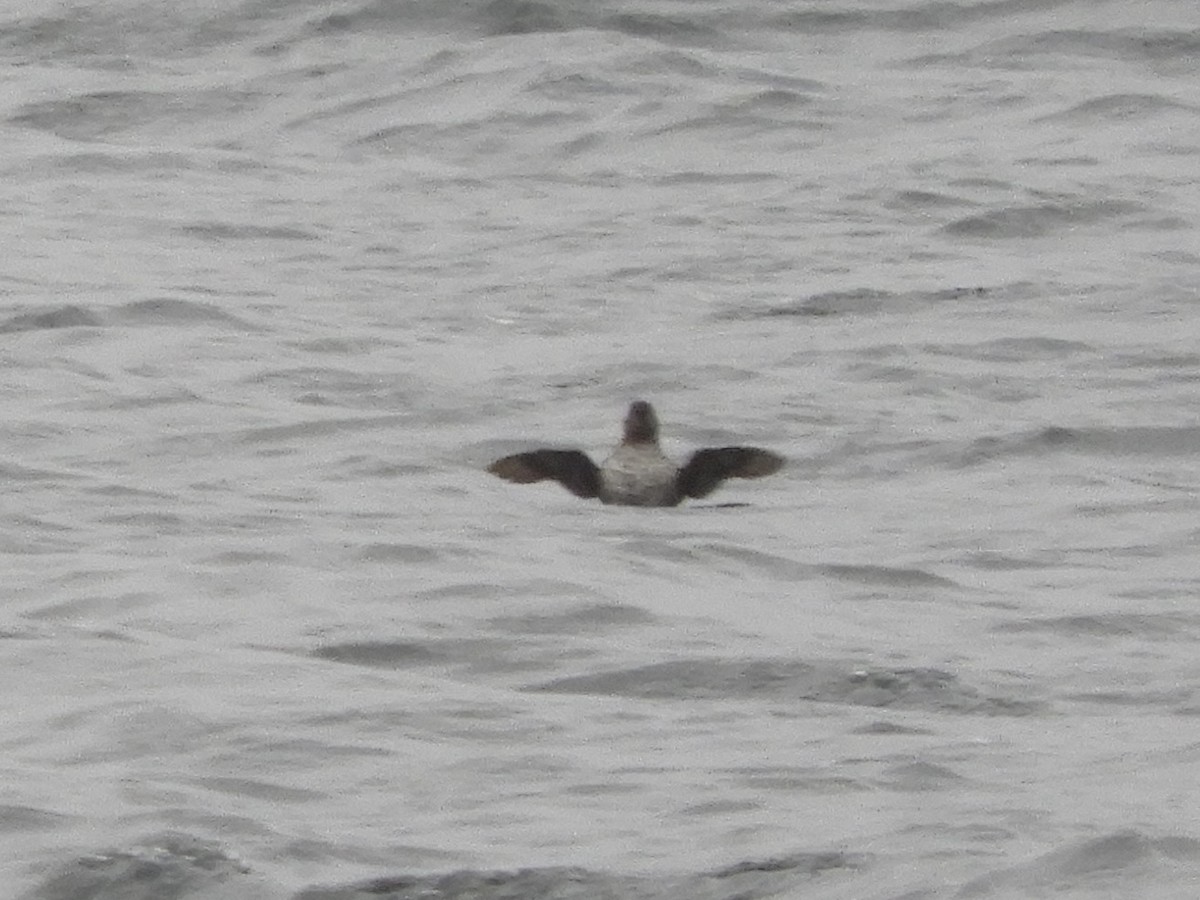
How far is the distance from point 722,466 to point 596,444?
4.69 feet

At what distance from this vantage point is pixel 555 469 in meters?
10.6

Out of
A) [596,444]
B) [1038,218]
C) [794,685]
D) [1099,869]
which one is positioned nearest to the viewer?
[1099,869]

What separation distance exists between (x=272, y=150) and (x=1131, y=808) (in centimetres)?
1082

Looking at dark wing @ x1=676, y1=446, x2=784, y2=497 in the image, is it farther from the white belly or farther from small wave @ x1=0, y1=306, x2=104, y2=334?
small wave @ x1=0, y1=306, x2=104, y2=334

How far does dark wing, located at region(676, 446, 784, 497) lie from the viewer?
35.0ft

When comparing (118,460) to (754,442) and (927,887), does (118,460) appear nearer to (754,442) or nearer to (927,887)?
(754,442)

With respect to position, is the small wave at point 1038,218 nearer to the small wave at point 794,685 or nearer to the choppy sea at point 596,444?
the choppy sea at point 596,444

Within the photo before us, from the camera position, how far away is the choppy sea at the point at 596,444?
7281mm

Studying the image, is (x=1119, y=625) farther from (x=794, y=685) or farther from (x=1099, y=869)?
(x=1099, y=869)

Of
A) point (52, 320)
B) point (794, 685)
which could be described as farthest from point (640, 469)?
point (52, 320)

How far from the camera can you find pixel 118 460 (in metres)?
11.4

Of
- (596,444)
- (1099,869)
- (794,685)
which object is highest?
(1099,869)

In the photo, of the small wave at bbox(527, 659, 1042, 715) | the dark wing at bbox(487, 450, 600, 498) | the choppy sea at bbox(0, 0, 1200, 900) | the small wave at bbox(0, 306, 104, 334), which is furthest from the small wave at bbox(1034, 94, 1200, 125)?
the small wave at bbox(527, 659, 1042, 715)

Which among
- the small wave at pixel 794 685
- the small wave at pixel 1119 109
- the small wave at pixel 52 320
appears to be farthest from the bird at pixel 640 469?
the small wave at pixel 1119 109
